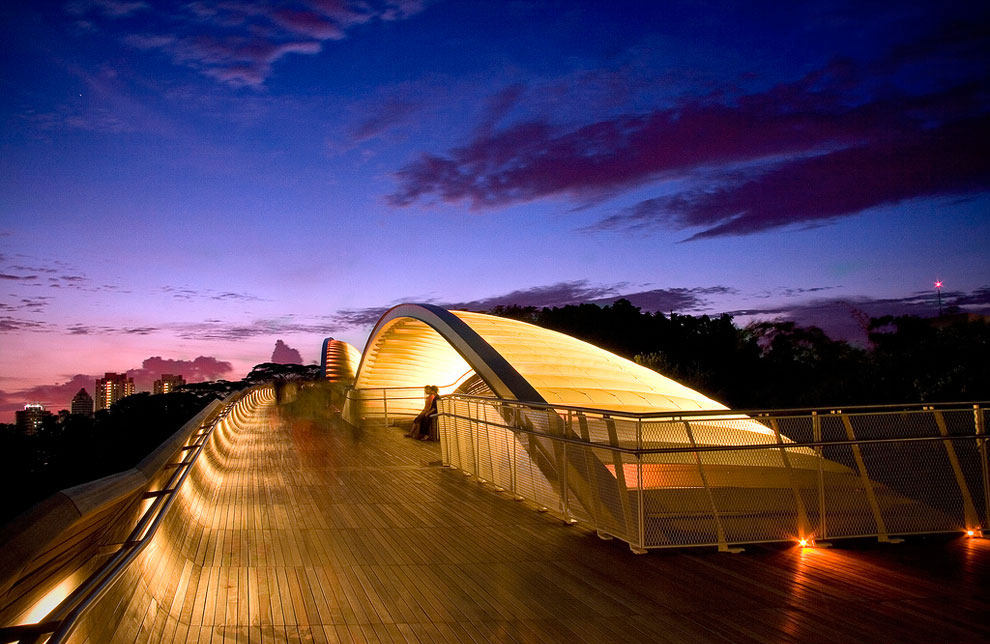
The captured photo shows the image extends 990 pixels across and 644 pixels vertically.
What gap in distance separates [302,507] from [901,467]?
657 cm

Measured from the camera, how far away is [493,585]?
18.5 ft

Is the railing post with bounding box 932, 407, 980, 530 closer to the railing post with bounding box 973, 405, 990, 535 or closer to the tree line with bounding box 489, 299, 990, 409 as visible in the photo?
the railing post with bounding box 973, 405, 990, 535

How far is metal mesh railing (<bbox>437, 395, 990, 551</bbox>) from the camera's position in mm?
6707

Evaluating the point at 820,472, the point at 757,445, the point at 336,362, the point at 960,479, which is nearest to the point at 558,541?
the point at 757,445

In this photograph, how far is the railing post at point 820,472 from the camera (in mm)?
6797

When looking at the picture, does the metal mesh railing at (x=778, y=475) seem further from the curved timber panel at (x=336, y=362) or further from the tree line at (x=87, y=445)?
the curved timber panel at (x=336, y=362)

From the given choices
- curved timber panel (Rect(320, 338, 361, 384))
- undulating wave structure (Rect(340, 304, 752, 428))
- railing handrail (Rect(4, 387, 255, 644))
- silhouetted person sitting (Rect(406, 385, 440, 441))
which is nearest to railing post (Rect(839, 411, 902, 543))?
undulating wave structure (Rect(340, 304, 752, 428))

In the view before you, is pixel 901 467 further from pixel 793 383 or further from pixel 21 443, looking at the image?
pixel 793 383

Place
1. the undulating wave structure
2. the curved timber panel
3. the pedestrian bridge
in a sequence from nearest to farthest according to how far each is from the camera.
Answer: the pedestrian bridge
the undulating wave structure
the curved timber panel

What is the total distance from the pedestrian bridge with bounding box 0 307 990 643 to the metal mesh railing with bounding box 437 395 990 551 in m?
0.02

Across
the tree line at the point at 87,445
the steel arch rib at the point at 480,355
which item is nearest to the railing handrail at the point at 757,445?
the steel arch rib at the point at 480,355

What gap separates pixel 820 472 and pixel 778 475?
39cm

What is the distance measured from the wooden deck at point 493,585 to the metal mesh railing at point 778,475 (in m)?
0.25

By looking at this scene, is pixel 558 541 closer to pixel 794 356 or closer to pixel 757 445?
pixel 757 445
